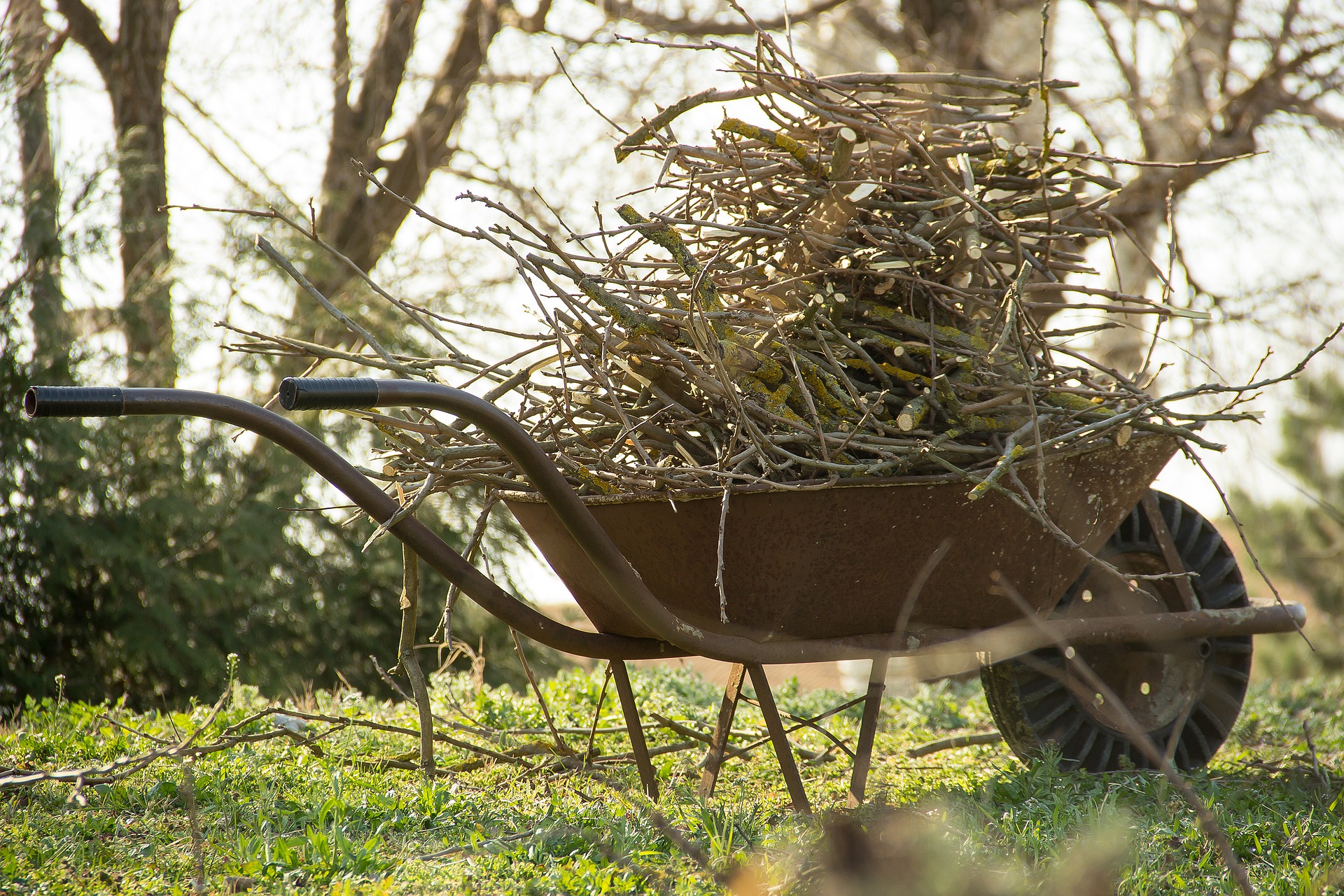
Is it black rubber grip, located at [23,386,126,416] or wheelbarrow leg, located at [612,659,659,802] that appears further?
wheelbarrow leg, located at [612,659,659,802]

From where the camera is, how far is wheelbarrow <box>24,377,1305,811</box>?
1.84 m

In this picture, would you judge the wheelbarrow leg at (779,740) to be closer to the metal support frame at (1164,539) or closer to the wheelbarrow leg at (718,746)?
the wheelbarrow leg at (718,746)

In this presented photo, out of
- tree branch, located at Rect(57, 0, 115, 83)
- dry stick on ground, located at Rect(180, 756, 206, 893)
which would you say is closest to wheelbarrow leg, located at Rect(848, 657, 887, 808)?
dry stick on ground, located at Rect(180, 756, 206, 893)

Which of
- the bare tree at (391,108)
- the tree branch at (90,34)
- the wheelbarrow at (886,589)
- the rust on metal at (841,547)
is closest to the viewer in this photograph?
the wheelbarrow at (886,589)

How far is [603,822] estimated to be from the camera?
1.87 meters

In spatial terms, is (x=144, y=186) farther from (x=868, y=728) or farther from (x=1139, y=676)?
(x=1139, y=676)

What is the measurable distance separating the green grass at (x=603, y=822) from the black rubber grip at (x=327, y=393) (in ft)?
2.43

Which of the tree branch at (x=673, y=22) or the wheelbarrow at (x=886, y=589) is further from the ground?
the tree branch at (x=673, y=22)

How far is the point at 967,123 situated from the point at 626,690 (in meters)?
1.52

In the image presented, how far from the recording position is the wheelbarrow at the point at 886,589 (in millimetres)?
1843

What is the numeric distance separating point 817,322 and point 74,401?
1397 millimetres

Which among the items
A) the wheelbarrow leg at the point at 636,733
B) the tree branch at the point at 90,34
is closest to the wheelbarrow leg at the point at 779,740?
the wheelbarrow leg at the point at 636,733

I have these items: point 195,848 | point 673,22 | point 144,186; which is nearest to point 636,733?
point 195,848

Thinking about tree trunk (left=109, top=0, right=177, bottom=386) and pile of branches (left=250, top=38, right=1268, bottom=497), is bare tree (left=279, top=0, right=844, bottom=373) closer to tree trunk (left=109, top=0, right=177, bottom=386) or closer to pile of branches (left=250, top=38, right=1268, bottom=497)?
tree trunk (left=109, top=0, right=177, bottom=386)
